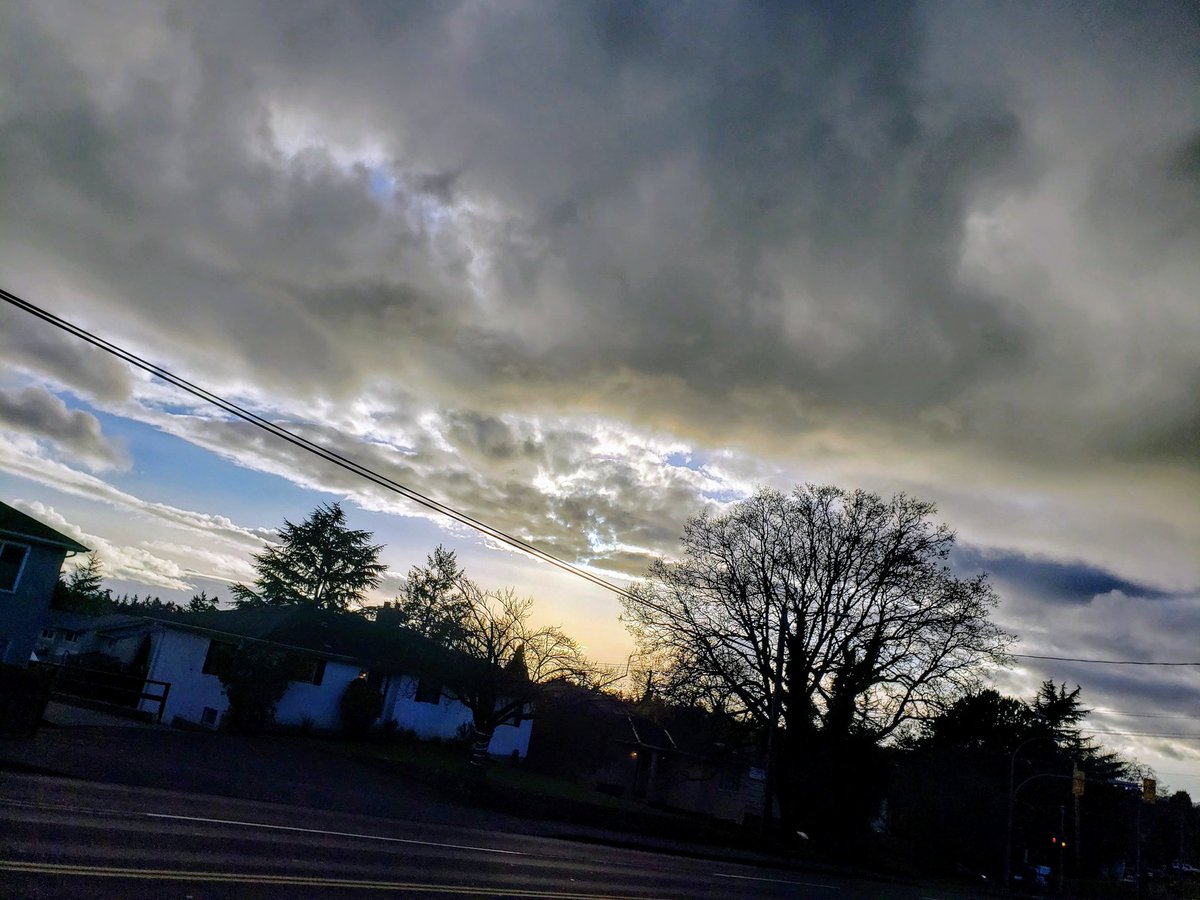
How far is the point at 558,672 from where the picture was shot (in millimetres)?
36875

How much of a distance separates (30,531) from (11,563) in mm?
1301

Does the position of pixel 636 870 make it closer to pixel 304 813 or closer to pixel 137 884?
pixel 304 813

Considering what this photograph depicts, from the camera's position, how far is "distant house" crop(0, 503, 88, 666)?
1155 inches

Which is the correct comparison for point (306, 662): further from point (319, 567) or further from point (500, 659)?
point (319, 567)

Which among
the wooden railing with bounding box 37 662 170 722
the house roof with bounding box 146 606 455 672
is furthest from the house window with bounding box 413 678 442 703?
the wooden railing with bounding box 37 662 170 722

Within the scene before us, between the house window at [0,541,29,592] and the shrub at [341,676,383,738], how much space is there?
536 inches

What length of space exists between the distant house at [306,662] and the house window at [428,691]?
0.17 ft

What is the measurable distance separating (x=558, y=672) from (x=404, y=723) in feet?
27.9

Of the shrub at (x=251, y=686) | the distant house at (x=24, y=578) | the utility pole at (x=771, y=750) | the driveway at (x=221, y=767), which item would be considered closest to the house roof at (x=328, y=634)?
the shrub at (x=251, y=686)

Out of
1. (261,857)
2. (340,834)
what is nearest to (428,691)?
(340,834)

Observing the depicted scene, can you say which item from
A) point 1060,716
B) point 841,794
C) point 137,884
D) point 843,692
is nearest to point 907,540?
point 843,692

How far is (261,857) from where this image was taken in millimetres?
10727

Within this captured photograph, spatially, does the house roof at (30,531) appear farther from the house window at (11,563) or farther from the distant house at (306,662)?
the distant house at (306,662)

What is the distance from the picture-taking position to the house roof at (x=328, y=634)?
35031 millimetres
